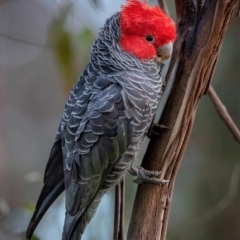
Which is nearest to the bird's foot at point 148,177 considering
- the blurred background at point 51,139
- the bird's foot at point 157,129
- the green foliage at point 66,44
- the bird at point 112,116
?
the bird at point 112,116

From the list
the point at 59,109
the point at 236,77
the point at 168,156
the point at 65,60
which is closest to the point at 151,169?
the point at 168,156

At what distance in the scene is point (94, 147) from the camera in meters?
1.10

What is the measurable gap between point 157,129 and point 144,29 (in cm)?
29

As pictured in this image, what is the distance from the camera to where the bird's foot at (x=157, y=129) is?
105cm

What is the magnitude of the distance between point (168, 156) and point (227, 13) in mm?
407

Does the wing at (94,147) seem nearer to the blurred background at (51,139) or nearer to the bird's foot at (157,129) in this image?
the bird's foot at (157,129)

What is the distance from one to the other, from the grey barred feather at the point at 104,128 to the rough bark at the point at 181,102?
8 cm

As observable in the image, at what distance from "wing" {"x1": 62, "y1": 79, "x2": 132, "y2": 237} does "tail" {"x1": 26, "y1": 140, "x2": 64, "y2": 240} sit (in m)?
0.05

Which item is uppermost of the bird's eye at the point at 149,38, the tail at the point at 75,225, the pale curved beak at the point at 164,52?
the bird's eye at the point at 149,38

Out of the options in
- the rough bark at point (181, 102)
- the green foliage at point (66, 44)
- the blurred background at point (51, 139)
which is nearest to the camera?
the rough bark at point (181, 102)

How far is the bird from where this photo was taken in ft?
3.57

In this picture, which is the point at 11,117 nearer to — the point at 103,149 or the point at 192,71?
the point at 103,149

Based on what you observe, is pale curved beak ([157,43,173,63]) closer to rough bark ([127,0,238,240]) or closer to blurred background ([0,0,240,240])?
rough bark ([127,0,238,240])

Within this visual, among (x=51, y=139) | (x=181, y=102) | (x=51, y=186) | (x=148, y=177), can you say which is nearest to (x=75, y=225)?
(x=51, y=186)
